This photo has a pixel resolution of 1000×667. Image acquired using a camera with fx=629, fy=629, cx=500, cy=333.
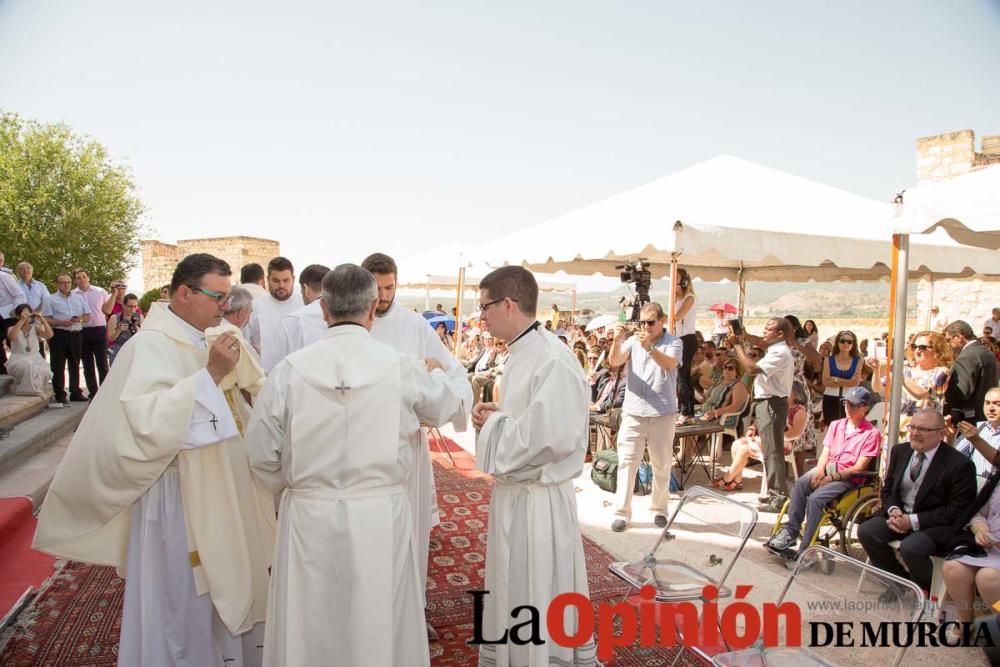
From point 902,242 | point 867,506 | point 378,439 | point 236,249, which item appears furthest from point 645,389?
point 236,249

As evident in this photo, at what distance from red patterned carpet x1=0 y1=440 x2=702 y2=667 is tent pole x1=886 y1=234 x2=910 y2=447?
2.38 m

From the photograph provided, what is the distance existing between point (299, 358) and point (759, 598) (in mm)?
3598

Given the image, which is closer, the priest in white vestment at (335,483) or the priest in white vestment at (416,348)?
the priest in white vestment at (335,483)

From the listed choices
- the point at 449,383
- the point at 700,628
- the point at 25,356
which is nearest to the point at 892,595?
the point at 700,628

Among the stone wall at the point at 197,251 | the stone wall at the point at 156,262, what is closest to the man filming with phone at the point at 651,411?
the stone wall at the point at 197,251

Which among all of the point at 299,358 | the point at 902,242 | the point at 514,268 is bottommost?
the point at 299,358

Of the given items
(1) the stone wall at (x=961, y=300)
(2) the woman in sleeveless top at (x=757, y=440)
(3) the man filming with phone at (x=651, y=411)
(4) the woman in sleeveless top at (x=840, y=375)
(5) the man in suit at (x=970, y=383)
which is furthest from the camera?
(1) the stone wall at (x=961, y=300)

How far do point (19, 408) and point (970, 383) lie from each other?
10.1m

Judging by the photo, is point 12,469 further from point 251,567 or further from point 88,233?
point 88,233

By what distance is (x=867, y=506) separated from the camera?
15.9 feet

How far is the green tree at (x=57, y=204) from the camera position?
18906 millimetres

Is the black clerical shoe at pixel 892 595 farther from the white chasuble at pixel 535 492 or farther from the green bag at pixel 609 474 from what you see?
the green bag at pixel 609 474

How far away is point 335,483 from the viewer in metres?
2.38

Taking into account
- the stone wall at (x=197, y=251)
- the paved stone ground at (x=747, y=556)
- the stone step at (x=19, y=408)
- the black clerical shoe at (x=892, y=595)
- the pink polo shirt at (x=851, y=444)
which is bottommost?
the paved stone ground at (x=747, y=556)
